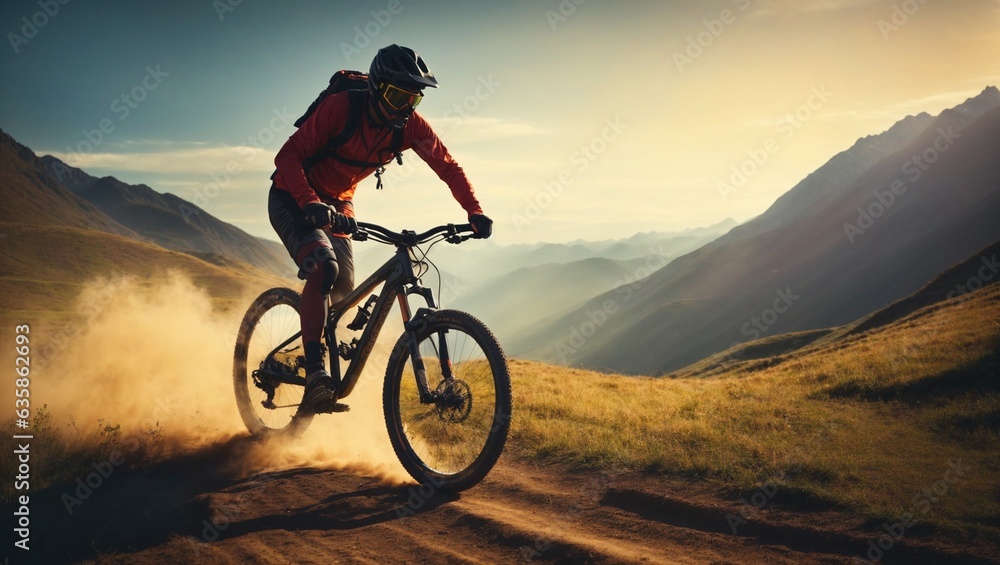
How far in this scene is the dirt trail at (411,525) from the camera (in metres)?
4.66

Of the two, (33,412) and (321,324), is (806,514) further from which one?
(33,412)

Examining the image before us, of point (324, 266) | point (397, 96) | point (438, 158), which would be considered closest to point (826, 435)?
point (438, 158)

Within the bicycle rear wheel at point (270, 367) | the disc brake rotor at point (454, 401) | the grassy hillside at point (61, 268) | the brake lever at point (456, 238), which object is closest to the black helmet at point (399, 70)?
the brake lever at point (456, 238)

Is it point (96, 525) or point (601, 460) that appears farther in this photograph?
point (601, 460)

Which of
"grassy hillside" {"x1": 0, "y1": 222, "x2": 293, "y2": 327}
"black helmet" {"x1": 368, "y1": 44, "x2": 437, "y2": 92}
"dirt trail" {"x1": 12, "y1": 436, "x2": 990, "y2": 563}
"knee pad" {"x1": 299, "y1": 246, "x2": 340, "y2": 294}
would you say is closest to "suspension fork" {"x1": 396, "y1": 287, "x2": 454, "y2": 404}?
"knee pad" {"x1": 299, "y1": 246, "x2": 340, "y2": 294}

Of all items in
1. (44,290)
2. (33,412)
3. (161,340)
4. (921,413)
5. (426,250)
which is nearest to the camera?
(426,250)

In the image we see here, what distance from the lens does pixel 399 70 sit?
6.20 meters

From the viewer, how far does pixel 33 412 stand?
8570 millimetres

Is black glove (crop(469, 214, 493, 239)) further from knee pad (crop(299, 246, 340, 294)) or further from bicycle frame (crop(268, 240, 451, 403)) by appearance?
knee pad (crop(299, 246, 340, 294))

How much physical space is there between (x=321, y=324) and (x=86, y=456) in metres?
3.59

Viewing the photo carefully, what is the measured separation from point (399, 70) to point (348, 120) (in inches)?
38.4

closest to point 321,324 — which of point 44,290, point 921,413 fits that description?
point 921,413

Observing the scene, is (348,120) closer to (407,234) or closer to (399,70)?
(399,70)

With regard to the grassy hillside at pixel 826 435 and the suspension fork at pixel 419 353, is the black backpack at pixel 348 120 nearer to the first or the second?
the suspension fork at pixel 419 353
